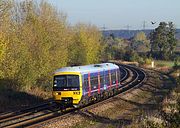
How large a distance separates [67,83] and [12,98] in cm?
679

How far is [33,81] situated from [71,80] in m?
9.87

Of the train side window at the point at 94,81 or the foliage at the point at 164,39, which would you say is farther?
the foliage at the point at 164,39

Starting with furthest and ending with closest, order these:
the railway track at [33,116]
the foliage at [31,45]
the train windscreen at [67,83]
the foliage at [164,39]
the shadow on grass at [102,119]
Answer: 1. the foliage at [164,39]
2. the foliage at [31,45]
3. the train windscreen at [67,83]
4. the shadow on grass at [102,119]
5. the railway track at [33,116]

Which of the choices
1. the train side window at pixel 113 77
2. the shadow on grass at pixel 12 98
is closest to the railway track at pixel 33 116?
the shadow on grass at pixel 12 98

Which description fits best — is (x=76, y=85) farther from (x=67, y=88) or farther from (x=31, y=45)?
(x=31, y=45)

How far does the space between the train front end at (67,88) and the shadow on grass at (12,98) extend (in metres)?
3.74

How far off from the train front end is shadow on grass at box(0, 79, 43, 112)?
3.74m

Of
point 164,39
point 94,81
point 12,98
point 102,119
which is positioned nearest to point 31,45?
point 12,98

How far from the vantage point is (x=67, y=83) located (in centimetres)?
2591

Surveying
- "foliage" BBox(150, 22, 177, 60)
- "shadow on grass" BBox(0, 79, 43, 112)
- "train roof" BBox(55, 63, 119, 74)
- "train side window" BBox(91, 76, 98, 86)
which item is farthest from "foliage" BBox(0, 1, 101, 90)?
"foliage" BBox(150, 22, 177, 60)

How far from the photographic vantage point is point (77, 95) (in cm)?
2569

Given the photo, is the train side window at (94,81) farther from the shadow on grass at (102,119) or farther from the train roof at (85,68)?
the shadow on grass at (102,119)

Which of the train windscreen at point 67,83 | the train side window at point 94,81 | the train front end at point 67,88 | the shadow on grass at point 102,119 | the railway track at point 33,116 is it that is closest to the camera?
the railway track at point 33,116

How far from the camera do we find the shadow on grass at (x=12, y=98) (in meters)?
28.4
